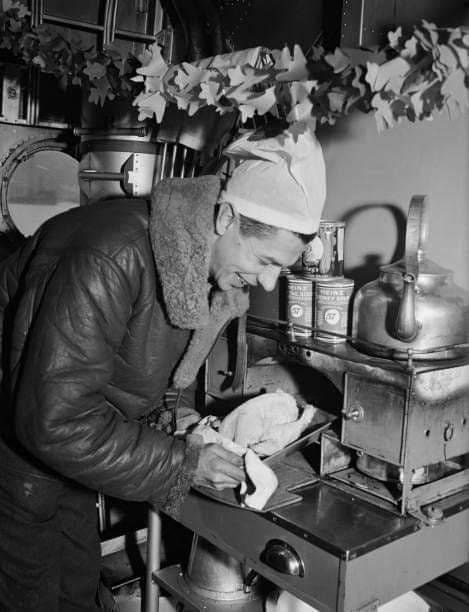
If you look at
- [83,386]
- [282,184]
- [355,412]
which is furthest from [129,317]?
[355,412]

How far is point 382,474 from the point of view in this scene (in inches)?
60.4

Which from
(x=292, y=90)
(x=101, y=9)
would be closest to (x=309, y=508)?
(x=292, y=90)

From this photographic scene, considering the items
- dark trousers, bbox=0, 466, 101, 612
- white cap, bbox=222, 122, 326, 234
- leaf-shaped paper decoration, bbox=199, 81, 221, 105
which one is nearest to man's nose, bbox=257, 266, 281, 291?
white cap, bbox=222, 122, 326, 234

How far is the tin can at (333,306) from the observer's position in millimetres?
1705

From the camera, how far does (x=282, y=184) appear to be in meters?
1.41

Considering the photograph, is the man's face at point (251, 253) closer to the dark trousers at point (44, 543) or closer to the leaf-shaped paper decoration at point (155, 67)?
the leaf-shaped paper decoration at point (155, 67)

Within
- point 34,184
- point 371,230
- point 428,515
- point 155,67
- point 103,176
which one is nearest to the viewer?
point 428,515

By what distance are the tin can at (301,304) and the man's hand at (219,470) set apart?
421 millimetres

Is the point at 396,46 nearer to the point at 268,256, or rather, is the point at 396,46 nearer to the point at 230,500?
the point at 268,256

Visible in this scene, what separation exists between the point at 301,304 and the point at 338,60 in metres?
0.66

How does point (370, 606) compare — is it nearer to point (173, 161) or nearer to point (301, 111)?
point (301, 111)

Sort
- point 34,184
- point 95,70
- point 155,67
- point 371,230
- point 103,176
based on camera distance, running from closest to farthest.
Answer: point 155,67, point 371,230, point 95,70, point 103,176, point 34,184

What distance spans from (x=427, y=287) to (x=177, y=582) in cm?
102

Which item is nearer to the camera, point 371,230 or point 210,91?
point 210,91
